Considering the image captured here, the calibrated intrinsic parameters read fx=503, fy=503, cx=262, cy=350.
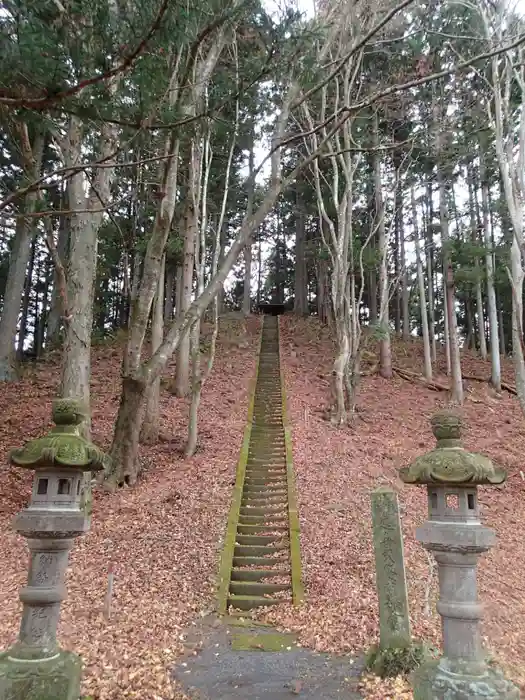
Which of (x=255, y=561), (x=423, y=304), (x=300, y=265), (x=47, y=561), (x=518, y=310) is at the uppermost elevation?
(x=300, y=265)

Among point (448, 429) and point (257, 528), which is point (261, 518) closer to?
point (257, 528)

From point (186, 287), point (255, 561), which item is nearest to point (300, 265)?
point (186, 287)

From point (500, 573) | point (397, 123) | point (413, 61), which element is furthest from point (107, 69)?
point (397, 123)

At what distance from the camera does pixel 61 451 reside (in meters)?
3.61

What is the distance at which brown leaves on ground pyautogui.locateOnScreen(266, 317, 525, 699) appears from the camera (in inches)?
221

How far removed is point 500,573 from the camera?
7203 millimetres

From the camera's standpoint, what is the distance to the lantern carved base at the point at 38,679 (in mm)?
3246

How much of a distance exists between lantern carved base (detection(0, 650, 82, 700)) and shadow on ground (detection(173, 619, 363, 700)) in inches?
51.8

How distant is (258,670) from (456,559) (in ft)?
8.35

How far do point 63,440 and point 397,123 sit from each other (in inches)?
595

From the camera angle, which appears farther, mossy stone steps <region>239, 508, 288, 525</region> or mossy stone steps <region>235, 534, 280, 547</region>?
mossy stone steps <region>239, 508, 288, 525</region>

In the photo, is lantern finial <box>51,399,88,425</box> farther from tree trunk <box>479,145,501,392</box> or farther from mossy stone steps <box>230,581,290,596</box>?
tree trunk <box>479,145,501,392</box>

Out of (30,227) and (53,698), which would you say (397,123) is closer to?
(30,227)

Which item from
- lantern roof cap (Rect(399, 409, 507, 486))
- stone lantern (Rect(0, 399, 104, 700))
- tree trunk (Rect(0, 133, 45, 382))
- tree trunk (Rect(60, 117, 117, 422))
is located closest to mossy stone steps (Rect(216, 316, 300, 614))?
tree trunk (Rect(60, 117, 117, 422))
